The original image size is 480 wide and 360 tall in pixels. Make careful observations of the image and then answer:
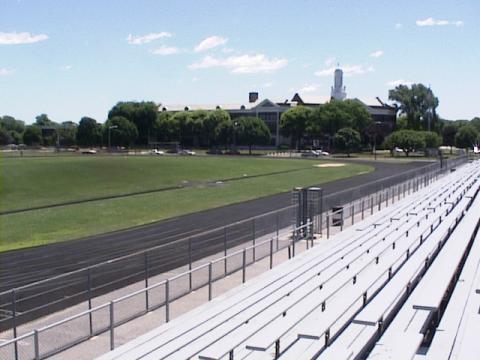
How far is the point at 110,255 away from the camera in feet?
72.8

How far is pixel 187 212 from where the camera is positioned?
3484cm

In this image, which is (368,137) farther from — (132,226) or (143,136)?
(132,226)

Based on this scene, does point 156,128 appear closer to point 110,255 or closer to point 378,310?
point 110,255

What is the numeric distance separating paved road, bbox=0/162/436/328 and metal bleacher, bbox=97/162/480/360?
4575 mm

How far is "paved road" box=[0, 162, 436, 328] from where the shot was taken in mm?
16844

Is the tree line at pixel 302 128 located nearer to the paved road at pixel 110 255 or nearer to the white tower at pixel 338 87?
the white tower at pixel 338 87

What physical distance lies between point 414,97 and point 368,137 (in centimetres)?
1424

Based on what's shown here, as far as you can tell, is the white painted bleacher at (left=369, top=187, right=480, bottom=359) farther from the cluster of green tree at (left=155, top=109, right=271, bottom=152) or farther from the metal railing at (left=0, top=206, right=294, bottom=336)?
the cluster of green tree at (left=155, top=109, right=271, bottom=152)

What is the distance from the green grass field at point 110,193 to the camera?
29.8 meters

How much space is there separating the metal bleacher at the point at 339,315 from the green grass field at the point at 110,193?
1592cm

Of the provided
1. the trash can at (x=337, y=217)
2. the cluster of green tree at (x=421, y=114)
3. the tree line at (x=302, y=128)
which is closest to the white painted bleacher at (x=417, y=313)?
the trash can at (x=337, y=217)

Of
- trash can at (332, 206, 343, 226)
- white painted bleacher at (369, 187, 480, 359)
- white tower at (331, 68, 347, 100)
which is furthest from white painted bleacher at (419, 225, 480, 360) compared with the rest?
white tower at (331, 68, 347, 100)

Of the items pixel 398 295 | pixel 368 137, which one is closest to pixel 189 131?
pixel 368 137

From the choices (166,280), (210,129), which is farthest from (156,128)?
(166,280)
